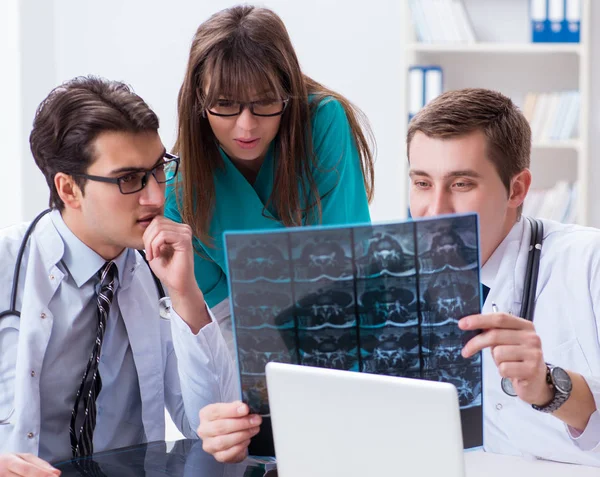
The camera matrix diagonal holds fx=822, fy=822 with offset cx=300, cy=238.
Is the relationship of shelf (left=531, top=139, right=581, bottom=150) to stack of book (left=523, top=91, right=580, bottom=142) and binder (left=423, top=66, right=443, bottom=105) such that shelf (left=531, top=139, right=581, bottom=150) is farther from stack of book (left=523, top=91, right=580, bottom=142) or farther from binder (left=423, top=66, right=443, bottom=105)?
binder (left=423, top=66, right=443, bottom=105)

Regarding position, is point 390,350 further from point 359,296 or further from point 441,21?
point 441,21

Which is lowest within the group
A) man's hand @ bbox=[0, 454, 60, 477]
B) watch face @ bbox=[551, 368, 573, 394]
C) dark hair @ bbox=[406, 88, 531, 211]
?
man's hand @ bbox=[0, 454, 60, 477]

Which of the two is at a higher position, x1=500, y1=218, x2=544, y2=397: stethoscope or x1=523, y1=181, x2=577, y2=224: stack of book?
x1=500, y1=218, x2=544, y2=397: stethoscope

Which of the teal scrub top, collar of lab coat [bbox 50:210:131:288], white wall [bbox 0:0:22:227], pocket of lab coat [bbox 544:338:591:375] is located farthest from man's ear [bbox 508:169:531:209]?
white wall [bbox 0:0:22:227]

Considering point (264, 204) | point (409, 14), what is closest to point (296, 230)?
point (264, 204)

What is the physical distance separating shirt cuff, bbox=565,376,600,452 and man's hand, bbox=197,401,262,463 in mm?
531

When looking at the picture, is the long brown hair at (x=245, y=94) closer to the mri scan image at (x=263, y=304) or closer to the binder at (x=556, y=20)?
the mri scan image at (x=263, y=304)

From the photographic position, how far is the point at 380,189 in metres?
4.53

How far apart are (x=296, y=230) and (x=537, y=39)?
3.33 metres

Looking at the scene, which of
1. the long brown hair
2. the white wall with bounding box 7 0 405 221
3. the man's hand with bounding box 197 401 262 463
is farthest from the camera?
the white wall with bounding box 7 0 405 221

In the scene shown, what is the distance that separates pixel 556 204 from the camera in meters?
4.07

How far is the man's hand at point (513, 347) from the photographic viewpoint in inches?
43.1

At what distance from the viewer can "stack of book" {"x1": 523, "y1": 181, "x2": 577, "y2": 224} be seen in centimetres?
406

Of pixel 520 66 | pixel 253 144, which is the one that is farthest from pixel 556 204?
pixel 253 144
